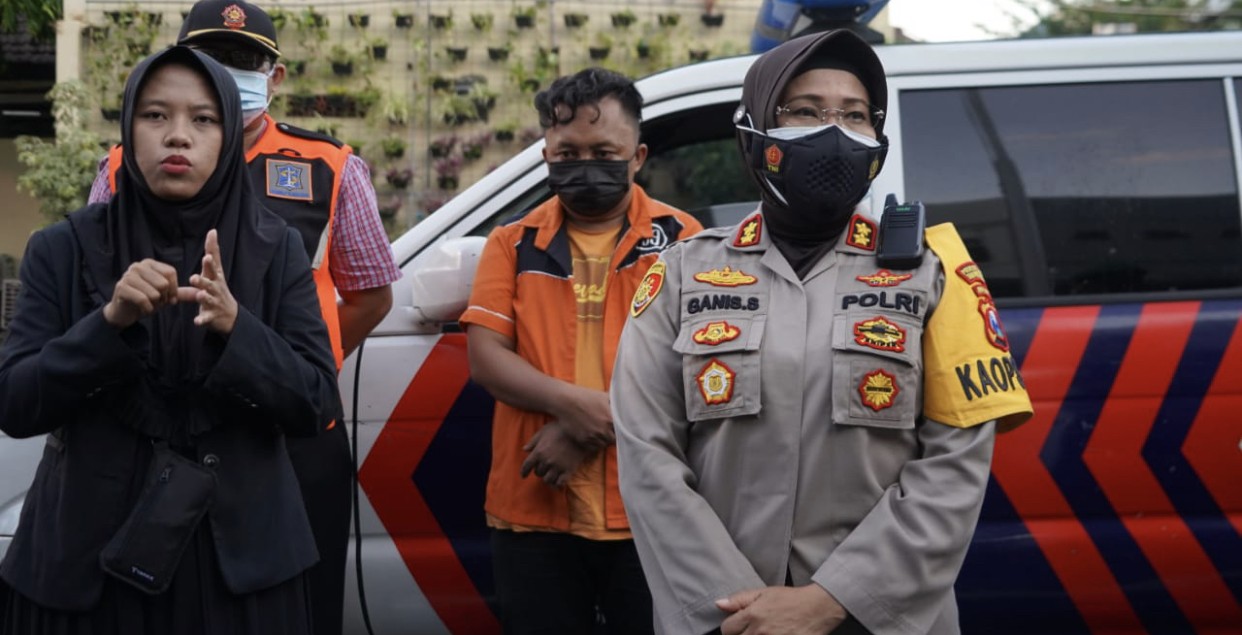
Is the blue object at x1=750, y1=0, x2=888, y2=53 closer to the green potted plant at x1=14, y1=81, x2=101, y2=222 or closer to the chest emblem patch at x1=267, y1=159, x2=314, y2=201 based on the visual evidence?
the chest emblem patch at x1=267, y1=159, x2=314, y2=201

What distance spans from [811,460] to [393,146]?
11.2 meters

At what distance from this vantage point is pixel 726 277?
2146mm

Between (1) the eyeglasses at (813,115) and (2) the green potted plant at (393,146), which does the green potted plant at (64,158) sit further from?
(1) the eyeglasses at (813,115)

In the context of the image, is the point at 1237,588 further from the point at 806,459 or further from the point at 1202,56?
the point at 806,459

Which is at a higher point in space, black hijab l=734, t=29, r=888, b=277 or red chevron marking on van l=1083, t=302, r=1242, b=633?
black hijab l=734, t=29, r=888, b=277

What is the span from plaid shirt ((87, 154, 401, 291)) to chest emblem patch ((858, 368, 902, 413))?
57.5 inches

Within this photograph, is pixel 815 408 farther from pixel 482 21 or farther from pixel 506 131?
pixel 482 21

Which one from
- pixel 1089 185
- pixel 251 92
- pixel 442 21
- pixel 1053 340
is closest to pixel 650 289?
pixel 251 92

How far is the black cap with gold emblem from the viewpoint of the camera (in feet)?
9.64

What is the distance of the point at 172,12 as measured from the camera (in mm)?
12594

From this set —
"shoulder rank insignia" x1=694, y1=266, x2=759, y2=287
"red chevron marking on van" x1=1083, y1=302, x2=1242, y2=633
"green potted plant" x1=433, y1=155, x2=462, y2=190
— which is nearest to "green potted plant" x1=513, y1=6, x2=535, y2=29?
"green potted plant" x1=433, y1=155, x2=462, y2=190

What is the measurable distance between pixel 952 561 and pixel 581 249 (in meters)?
1.33

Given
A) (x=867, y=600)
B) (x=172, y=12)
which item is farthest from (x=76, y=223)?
(x=172, y=12)

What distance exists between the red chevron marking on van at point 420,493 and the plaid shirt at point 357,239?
0.49 m
